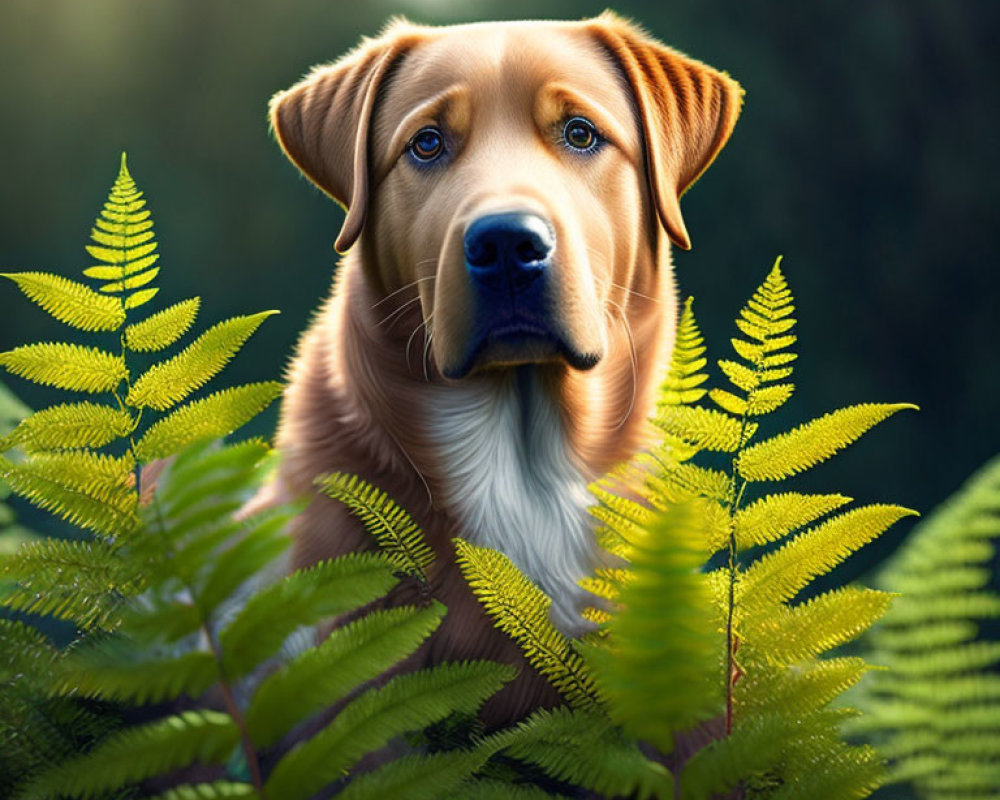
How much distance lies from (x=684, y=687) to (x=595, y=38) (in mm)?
2120

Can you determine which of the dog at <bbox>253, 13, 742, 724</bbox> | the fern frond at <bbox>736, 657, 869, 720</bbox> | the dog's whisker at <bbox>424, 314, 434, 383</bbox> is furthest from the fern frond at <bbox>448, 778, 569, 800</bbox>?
the dog's whisker at <bbox>424, 314, 434, 383</bbox>

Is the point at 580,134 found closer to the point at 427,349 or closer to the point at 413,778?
the point at 427,349

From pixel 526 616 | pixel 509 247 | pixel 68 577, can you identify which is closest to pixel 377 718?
pixel 526 616

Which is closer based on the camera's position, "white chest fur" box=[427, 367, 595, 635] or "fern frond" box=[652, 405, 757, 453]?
"fern frond" box=[652, 405, 757, 453]

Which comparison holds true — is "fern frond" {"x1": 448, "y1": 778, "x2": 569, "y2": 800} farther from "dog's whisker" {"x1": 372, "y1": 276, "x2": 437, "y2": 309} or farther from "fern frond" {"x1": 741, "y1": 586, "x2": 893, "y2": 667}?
"dog's whisker" {"x1": 372, "y1": 276, "x2": 437, "y2": 309}

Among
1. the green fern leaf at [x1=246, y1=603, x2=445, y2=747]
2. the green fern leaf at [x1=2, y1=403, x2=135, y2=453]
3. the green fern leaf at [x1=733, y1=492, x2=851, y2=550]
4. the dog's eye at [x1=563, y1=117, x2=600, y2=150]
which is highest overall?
the dog's eye at [x1=563, y1=117, x2=600, y2=150]

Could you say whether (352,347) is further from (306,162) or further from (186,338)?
(186,338)

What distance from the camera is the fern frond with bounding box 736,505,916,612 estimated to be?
2.75ft

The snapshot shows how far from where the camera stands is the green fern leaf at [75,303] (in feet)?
3.48

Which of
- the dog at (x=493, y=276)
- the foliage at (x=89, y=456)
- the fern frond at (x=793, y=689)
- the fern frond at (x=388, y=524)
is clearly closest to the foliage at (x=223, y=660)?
the foliage at (x=89, y=456)

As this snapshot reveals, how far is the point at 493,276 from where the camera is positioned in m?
1.92

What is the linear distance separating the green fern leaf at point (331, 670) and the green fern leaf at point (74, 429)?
0.43m

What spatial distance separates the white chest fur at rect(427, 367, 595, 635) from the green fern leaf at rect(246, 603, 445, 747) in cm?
130

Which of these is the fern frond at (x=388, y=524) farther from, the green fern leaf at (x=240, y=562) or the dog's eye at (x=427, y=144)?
the dog's eye at (x=427, y=144)
